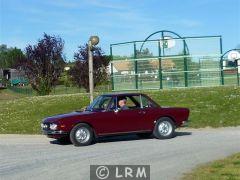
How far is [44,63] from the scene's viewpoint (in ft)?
177

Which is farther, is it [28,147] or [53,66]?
[53,66]

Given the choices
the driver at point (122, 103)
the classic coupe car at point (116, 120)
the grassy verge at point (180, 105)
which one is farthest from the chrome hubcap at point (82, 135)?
the grassy verge at point (180, 105)

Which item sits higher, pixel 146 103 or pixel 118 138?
pixel 146 103

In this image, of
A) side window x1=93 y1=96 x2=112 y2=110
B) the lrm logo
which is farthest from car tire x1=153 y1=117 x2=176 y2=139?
the lrm logo

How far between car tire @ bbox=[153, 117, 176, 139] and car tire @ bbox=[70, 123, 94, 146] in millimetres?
2046

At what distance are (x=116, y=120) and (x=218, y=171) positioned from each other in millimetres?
6642

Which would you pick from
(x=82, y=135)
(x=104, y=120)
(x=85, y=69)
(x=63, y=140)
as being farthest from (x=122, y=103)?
(x=85, y=69)

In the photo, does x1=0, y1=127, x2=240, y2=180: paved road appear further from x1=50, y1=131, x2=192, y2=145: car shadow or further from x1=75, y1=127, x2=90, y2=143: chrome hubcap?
x1=75, y1=127, x2=90, y2=143: chrome hubcap

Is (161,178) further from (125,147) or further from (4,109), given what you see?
(4,109)

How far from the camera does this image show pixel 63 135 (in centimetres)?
1563

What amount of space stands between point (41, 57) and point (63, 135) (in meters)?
39.4

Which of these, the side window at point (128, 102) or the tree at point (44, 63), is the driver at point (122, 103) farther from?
the tree at point (44, 63)

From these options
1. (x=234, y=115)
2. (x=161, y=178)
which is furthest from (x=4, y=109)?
(x=161, y=178)

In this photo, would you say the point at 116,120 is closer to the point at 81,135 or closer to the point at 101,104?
the point at 101,104
